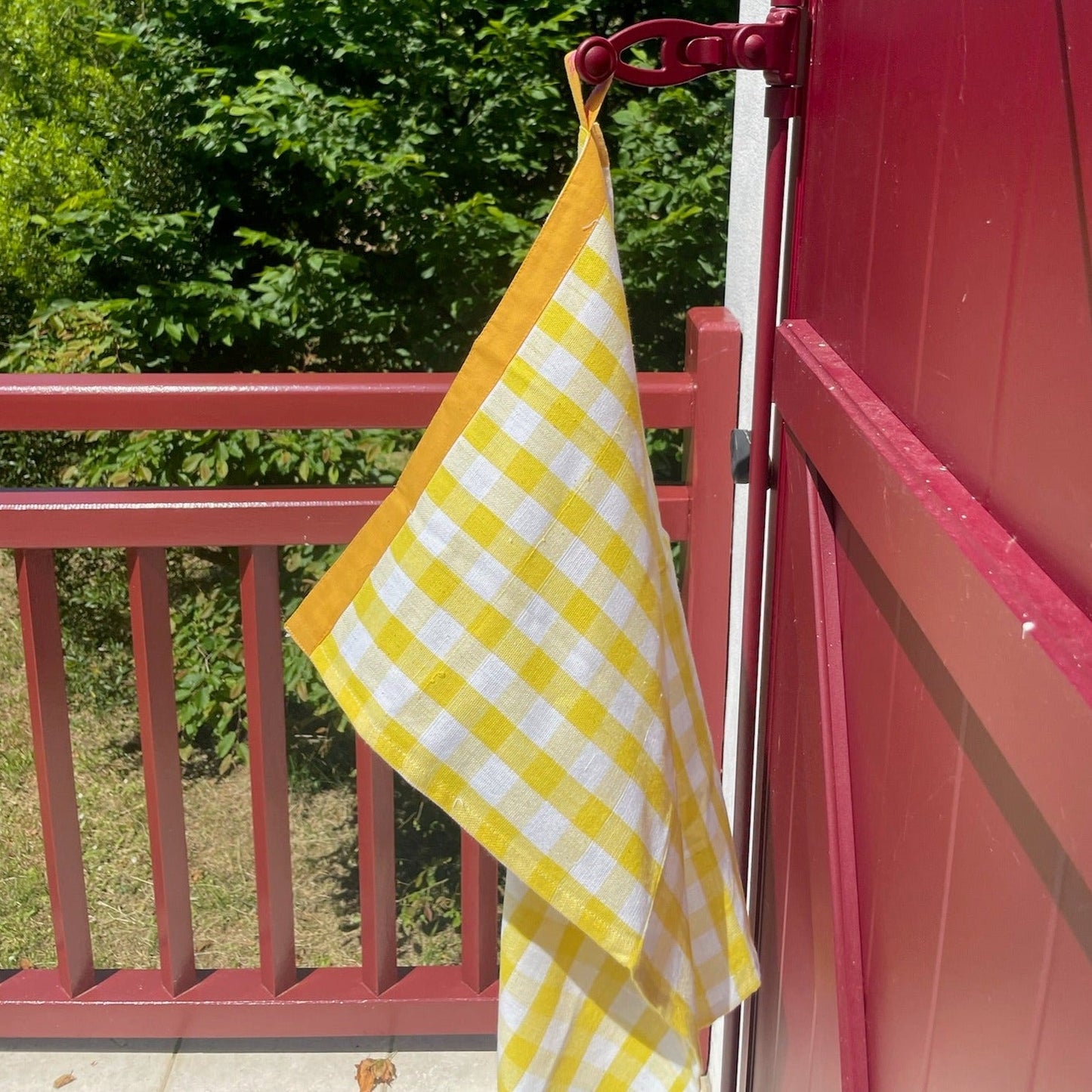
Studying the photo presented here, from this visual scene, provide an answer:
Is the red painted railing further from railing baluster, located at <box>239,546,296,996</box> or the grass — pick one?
the grass

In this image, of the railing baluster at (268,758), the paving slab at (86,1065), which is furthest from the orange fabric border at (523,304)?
the paving slab at (86,1065)

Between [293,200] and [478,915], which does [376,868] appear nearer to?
[478,915]

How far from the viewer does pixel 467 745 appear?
4.01ft

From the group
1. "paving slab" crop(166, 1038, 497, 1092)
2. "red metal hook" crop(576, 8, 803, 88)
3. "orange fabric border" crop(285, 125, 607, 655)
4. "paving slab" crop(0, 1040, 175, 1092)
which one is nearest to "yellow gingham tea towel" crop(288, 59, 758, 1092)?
A: "orange fabric border" crop(285, 125, 607, 655)

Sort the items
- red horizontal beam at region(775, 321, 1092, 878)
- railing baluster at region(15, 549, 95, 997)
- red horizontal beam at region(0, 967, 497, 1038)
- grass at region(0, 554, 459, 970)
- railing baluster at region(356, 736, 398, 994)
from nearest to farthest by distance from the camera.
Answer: red horizontal beam at region(775, 321, 1092, 878) < railing baluster at region(15, 549, 95, 997) < railing baluster at region(356, 736, 398, 994) < red horizontal beam at region(0, 967, 497, 1038) < grass at region(0, 554, 459, 970)

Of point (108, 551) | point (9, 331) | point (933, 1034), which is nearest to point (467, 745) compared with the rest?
point (933, 1034)

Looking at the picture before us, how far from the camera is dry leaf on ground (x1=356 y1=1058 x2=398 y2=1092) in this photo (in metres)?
2.38

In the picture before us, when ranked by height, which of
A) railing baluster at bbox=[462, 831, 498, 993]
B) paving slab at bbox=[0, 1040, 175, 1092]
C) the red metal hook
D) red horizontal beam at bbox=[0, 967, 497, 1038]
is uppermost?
the red metal hook

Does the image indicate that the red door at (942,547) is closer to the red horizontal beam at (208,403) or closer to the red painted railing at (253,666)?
the red painted railing at (253,666)

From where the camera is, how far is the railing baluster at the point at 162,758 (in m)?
2.07

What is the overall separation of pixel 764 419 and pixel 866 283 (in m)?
0.47

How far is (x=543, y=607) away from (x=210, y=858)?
133 inches

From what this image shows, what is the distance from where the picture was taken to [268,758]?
2189 mm

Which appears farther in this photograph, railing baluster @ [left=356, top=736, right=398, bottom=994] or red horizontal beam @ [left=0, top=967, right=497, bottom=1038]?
red horizontal beam @ [left=0, top=967, right=497, bottom=1038]
